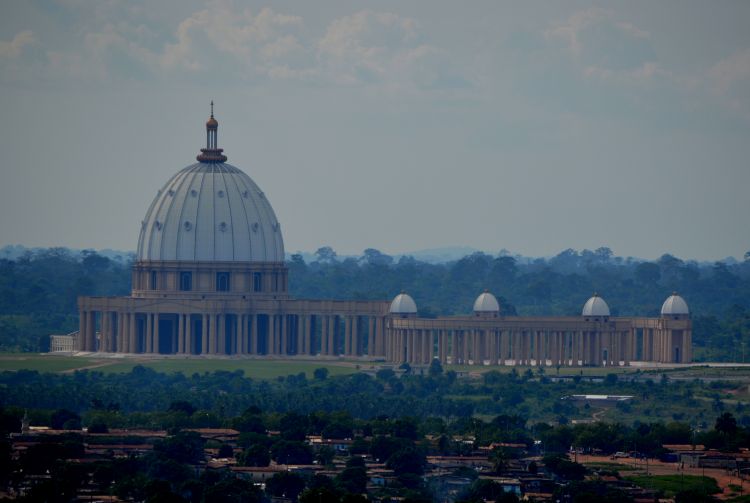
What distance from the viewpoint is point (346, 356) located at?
622 ft

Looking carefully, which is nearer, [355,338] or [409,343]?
[409,343]

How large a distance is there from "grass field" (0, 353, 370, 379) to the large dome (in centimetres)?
913

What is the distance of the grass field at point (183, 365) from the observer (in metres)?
177

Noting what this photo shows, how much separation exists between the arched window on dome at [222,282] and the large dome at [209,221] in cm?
115

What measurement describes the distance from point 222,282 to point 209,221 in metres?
4.52

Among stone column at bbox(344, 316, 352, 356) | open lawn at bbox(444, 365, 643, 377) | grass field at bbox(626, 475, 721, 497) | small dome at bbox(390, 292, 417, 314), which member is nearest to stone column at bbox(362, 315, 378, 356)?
stone column at bbox(344, 316, 352, 356)

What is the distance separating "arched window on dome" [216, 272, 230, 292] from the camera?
624 feet

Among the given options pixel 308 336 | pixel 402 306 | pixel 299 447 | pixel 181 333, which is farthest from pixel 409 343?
pixel 299 447

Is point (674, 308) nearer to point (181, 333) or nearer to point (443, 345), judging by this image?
point (443, 345)

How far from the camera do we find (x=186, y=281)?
190625 mm

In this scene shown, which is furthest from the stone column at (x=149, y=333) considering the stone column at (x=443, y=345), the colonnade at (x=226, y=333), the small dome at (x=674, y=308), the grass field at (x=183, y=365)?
the small dome at (x=674, y=308)

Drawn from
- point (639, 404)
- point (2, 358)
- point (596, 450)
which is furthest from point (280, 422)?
point (2, 358)

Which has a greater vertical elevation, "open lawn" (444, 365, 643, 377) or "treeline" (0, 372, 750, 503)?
"open lawn" (444, 365, 643, 377)

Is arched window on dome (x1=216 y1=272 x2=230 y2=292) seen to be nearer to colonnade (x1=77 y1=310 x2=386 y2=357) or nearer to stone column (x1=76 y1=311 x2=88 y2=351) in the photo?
colonnade (x1=77 y1=310 x2=386 y2=357)
